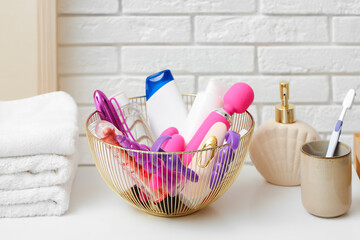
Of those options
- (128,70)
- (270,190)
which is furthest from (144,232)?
(128,70)

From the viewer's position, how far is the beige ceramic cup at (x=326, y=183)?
25.1 inches

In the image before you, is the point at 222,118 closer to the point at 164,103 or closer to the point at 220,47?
the point at 164,103

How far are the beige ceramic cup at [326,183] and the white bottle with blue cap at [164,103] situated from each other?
7.6 inches

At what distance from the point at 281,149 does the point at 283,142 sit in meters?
0.01

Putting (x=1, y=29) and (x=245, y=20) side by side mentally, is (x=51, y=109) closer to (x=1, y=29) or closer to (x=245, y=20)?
(x=1, y=29)

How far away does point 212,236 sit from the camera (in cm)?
64

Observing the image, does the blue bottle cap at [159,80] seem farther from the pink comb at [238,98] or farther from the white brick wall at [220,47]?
the white brick wall at [220,47]

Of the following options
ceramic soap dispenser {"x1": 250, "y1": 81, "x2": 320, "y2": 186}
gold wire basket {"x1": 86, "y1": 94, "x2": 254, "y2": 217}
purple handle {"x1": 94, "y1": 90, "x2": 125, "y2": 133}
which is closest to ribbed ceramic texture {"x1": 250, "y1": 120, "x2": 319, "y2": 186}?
ceramic soap dispenser {"x1": 250, "y1": 81, "x2": 320, "y2": 186}

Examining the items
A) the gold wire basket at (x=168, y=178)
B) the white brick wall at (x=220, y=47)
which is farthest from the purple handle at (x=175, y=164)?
the white brick wall at (x=220, y=47)

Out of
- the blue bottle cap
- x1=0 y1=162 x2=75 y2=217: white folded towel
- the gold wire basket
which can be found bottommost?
x1=0 y1=162 x2=75 y2=217: white folded towel

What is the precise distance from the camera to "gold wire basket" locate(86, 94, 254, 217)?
24.3 inches

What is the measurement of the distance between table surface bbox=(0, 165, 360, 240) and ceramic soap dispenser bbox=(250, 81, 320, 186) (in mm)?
33

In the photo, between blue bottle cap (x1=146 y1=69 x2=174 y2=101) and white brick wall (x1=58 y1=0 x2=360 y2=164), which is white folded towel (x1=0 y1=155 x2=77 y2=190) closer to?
blue bottle cap (x1=146 y1=69 x2=174 y2=101)

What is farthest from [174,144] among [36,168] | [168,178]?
[36,168]
